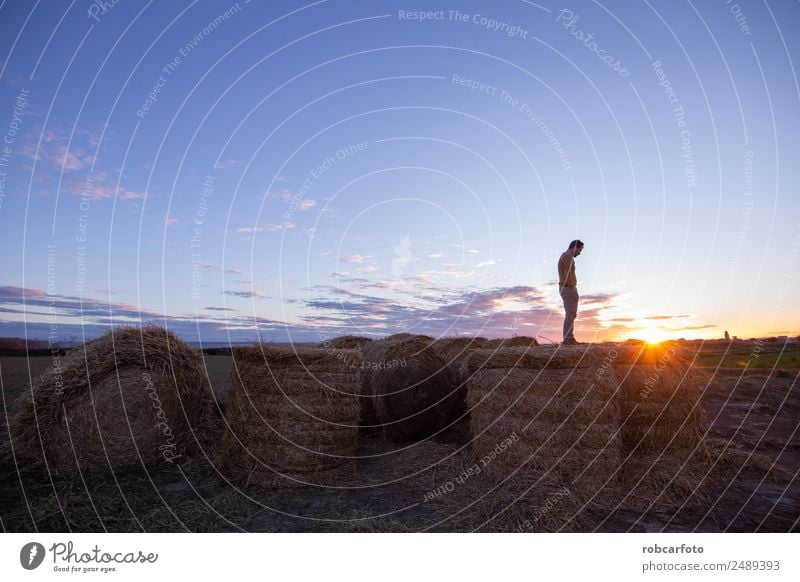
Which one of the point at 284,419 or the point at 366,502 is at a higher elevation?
the point at 284,419

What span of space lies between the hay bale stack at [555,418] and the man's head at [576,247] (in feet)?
18.9

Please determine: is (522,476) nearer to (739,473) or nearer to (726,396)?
(739,473)

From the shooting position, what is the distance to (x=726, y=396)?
1434 cm

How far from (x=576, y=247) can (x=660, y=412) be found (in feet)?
18.4

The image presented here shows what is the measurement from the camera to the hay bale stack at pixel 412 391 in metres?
8.71

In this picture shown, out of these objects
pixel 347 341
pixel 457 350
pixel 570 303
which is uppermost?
pixel 570 303

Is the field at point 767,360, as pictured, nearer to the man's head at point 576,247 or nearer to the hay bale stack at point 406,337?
the man's head at point 576,247

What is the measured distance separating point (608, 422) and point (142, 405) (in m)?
6.81

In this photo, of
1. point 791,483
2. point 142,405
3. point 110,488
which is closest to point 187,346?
point 142,405

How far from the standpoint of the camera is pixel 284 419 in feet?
21.9

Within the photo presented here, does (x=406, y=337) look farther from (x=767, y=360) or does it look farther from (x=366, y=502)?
(x=767, y=360)

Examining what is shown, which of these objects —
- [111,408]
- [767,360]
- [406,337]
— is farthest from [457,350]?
[767,360]

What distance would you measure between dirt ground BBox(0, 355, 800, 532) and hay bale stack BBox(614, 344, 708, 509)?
433 mm

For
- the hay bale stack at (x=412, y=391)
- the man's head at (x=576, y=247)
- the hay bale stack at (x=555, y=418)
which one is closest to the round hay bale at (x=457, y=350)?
the hay bale stack at (x=412, y=391)
